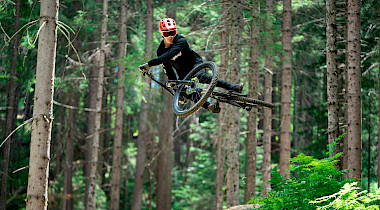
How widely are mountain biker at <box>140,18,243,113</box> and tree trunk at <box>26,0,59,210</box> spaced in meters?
1.62

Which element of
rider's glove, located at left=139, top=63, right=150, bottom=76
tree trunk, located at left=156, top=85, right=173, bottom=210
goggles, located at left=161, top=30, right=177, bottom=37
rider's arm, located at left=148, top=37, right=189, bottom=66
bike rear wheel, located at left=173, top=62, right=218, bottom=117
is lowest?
tree trunk, located at left=156, top=85, right=173, bottom=210

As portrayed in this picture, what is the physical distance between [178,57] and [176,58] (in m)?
0.06

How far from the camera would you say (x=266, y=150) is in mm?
14672

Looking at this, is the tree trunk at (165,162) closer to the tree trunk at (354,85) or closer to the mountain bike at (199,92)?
the tree trunk at (354,85)

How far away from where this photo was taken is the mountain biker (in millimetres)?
6836

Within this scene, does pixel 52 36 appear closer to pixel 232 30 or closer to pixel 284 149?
pixel 232 30

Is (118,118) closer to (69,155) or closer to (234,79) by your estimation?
(69,155)

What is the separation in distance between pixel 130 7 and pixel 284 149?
11.1 metres

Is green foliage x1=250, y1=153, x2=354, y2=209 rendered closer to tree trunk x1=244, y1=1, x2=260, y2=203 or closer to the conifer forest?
the conifer forest

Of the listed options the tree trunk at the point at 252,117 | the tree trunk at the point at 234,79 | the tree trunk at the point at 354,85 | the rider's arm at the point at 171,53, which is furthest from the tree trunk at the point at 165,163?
the rider's arm at the point at 171,53

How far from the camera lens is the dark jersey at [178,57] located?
269 inches

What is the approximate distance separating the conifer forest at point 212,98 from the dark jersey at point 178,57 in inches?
3.9

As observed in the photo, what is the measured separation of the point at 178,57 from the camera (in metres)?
7.36

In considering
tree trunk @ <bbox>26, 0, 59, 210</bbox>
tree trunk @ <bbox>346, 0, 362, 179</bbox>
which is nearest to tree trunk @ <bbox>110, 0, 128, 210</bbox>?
tree trunk @ <bbox>346, 0, 362, 179</bbox>
